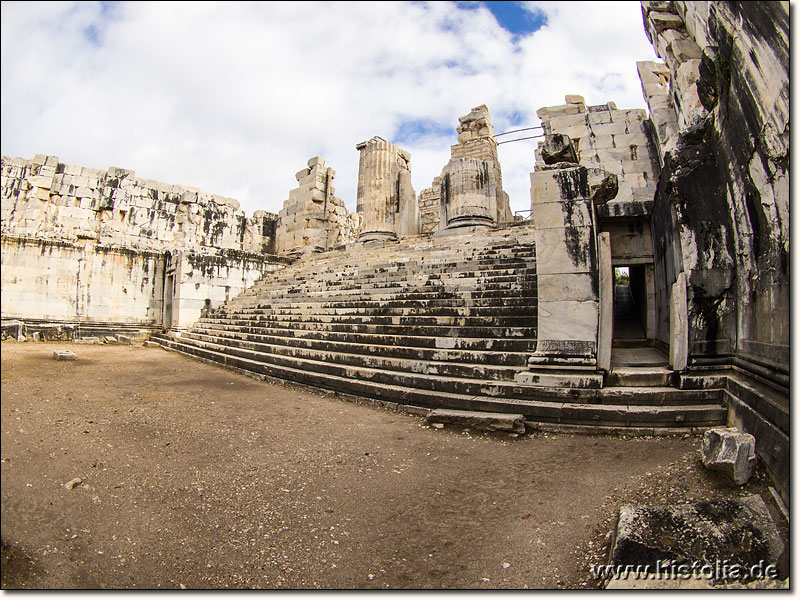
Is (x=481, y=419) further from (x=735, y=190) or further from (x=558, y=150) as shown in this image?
(x=558, y=150)

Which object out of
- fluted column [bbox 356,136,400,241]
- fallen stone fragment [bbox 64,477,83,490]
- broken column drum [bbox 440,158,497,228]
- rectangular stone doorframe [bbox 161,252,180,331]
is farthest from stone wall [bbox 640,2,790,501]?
rectangular stone doorframe [bbox 161,252,180,331]

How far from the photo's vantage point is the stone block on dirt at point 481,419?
4375 millimetres

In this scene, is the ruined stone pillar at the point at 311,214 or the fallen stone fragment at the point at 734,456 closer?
the fallen stone fragment at the point at 734,456

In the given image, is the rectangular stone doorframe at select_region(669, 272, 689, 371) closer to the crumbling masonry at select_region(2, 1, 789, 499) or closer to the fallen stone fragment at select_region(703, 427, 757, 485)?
the crumbling masonry at select_region(2, 1, 789, 499)

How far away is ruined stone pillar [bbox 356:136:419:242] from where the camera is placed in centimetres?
1504

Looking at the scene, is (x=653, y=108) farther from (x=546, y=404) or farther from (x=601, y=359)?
(x=546, y=404)

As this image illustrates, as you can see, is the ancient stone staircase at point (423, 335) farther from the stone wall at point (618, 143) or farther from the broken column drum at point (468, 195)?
the stone wall at point (618, 143)

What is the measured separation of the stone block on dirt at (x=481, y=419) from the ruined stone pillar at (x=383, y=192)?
10.4 m

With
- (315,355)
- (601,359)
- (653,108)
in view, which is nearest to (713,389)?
(601,359)

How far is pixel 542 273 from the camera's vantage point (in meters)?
5.38

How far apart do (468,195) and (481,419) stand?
951 cm

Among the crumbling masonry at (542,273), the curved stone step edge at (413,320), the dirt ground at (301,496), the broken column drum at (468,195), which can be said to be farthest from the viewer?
the broken column drum at (468,195)

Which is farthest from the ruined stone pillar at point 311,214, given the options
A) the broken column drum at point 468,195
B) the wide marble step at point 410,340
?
the wide marble step at point 410,340

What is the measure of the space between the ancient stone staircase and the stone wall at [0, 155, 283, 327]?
4.94 feet
